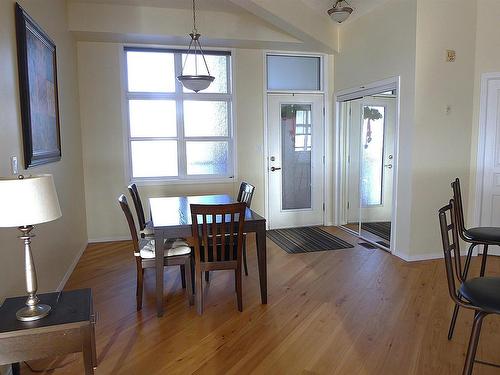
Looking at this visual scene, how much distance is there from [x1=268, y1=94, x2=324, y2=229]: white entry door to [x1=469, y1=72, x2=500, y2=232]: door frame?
2142mm

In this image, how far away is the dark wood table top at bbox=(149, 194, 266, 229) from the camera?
309 cm

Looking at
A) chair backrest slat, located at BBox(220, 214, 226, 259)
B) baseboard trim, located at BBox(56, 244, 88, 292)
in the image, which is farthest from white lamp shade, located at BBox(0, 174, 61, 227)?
baseboard trim, located at BBox(56, 244, 88, 292)

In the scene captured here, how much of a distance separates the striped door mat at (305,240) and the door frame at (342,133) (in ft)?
1.45

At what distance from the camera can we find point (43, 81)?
3262mm

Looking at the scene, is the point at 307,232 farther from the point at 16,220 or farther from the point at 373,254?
the point at 16,220

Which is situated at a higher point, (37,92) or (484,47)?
(484,47)

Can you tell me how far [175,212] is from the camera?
3.53m

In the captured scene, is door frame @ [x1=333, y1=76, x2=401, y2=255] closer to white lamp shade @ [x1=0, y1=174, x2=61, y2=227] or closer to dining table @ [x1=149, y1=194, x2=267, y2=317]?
dining table @ [x1=149, y1=194, x2=267, y2=317]

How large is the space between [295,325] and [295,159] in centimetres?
338

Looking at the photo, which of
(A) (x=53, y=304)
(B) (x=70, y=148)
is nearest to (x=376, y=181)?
(B) (x=70, y=148)

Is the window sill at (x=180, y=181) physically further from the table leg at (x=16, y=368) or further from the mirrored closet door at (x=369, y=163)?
the table leg at (x=16, y=368)

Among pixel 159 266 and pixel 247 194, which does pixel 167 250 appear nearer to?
pixel 159 266

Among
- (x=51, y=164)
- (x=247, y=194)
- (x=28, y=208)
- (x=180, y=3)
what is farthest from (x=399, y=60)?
(x=28, y=208)

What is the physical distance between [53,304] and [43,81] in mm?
2070
